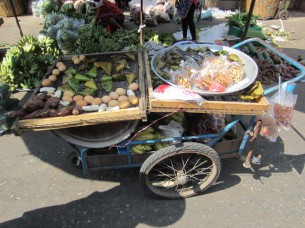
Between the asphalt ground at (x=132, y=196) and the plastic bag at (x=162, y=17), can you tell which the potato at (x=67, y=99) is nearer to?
the asphalt ground at (x=132, y=196)

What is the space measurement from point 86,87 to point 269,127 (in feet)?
6.17

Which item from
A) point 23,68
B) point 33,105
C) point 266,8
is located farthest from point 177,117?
point 266,8

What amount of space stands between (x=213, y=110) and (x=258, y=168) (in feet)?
4.93

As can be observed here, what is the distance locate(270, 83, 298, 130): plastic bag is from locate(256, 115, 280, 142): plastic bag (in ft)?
0.16

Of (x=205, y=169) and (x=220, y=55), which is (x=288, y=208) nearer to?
(x=205, y=169)

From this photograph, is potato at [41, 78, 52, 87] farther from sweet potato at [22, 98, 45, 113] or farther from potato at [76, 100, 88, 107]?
potato at [76, 100, 88, 107]

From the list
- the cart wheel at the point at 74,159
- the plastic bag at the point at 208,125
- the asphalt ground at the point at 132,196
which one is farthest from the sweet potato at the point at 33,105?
the plastic bag at the point at 208,125

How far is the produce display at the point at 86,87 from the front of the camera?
6.59ft

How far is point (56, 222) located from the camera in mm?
2436

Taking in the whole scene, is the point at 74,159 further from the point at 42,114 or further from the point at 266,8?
the point at 266,8

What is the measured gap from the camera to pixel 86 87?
2.48 meters

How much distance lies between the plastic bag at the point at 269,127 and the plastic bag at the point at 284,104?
0.05 meters

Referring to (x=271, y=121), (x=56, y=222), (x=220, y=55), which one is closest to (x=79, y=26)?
(x=220, y=55)

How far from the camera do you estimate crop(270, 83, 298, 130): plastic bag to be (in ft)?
6.78
